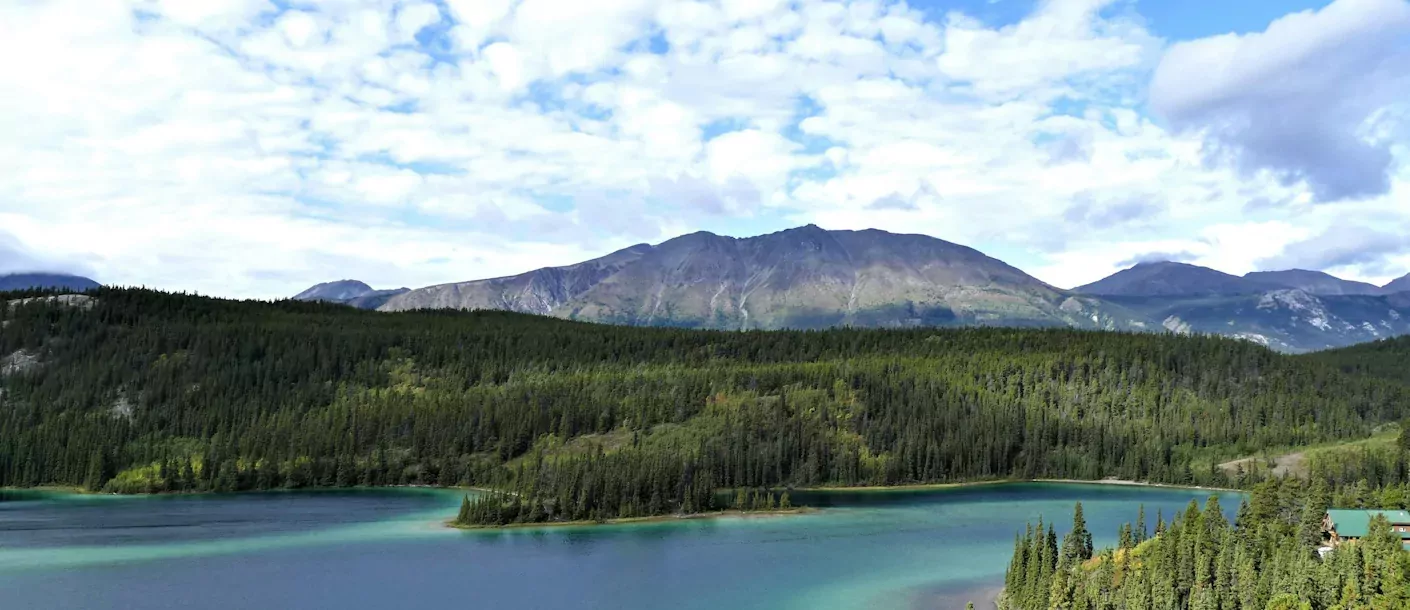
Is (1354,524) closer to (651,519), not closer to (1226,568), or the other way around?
(1226,568)

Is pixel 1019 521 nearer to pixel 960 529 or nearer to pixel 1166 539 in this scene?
pixel 960 529

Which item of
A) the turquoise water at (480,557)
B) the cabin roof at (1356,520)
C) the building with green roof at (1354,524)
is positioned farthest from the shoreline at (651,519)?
the cabin roof at (1356,520)

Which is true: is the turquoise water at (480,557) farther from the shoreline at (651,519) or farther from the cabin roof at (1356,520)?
the cabin roof at (1356,520)

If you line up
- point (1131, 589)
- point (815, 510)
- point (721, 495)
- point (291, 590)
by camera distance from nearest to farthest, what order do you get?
point (1131, 589), point (291, 590), point (815, 510), point (721, 495)

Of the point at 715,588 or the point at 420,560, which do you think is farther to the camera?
the point at 420,560

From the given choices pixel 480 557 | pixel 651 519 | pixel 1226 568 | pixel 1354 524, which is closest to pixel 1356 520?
pixel 1354 524

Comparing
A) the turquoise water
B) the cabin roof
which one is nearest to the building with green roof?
the cabin roof

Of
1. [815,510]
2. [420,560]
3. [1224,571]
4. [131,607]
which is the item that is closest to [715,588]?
[420,560]

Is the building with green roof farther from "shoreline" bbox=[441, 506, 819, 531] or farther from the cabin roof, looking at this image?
"shoreline" bbox=[441, 506, 819, 531]
